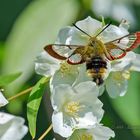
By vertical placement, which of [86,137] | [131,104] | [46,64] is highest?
[46,64]

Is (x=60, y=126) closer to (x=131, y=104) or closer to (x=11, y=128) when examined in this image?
(x=11, y=128)

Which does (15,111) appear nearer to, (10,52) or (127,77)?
(10,52)

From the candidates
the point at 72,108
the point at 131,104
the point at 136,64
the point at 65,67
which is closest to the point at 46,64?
the point at 65,67

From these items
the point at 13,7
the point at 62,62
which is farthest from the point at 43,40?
the point at 13,7

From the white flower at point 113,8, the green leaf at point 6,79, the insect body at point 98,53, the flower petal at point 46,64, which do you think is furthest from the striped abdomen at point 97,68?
the white flower at point 113,8

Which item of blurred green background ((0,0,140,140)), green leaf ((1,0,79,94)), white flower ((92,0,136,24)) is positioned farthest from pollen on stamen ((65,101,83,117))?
white flower ((92,0,136,24))

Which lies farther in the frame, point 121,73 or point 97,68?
point 121,73

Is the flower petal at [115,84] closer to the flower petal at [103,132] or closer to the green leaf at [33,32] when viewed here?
the flower petal at [103,132]
